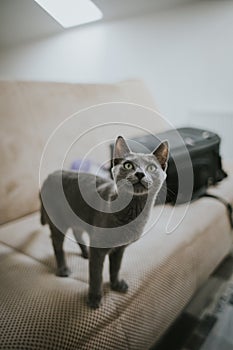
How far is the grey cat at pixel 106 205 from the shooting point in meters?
0.43

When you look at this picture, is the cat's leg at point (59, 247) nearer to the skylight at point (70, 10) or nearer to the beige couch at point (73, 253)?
the beige couch at point (73, 253)

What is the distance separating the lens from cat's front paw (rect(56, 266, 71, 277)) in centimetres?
58

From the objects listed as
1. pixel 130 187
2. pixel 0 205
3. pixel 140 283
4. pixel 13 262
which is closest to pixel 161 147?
pixel 130 187

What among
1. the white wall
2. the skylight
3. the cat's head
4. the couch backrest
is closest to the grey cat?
the cat's head

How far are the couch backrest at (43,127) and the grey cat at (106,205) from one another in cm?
11

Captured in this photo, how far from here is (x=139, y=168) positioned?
0.41 metres

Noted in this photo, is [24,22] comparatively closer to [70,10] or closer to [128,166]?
[70,10]

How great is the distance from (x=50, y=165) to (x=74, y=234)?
0.65 ft

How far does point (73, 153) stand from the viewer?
82cm

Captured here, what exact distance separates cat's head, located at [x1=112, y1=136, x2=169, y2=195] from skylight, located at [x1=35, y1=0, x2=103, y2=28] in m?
0.23

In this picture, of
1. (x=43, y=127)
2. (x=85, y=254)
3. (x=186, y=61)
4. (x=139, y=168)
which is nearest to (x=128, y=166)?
(x=139, y=168)

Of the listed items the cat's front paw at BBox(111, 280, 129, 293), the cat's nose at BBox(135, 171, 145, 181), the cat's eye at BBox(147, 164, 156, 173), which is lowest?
the cat's front paw at BBox(111, 280, 129, 293)

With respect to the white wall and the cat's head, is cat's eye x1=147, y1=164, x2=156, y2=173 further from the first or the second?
the white wall

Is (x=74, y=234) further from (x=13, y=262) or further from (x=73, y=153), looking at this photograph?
(x=73, y=153)
